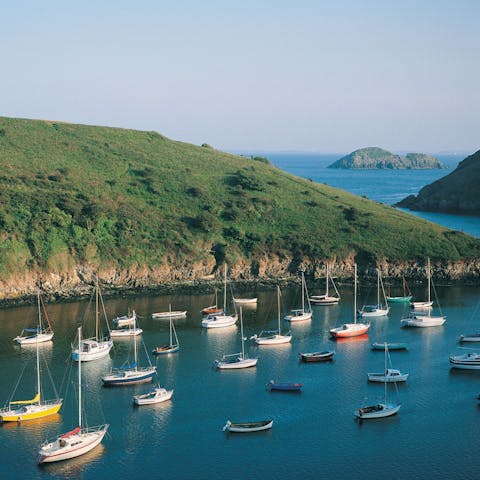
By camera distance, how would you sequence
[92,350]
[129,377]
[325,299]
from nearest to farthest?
[129,377] < [92,350] < [325,299]

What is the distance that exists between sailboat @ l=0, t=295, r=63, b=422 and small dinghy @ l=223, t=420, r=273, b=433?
15.9m

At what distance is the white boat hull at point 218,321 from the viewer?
10475 cm

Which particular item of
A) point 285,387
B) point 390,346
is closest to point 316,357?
point 390,346

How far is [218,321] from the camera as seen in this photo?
105250mm

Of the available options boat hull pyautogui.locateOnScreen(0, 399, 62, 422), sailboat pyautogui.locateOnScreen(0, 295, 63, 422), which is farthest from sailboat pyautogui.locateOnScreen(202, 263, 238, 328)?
boat hull pyautogui.locateOnScreen(0, 399, 62, 422)

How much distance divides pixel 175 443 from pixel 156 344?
99.0 ft

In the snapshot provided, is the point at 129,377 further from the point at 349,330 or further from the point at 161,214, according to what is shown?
the point at 161,214

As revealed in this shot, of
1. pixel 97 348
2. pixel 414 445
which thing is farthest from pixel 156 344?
pixel 414 445

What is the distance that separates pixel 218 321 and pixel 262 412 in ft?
105

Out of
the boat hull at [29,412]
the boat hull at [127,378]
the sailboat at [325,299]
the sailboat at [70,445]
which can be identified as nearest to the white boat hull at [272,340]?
the boat hull at [127,378]

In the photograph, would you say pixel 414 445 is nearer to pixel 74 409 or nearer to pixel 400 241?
pixel 74 409

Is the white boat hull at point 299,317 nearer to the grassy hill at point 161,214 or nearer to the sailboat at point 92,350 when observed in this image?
the sailboat at point 92,350

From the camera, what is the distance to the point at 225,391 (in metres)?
79.8

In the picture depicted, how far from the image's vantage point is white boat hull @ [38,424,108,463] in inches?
2477
